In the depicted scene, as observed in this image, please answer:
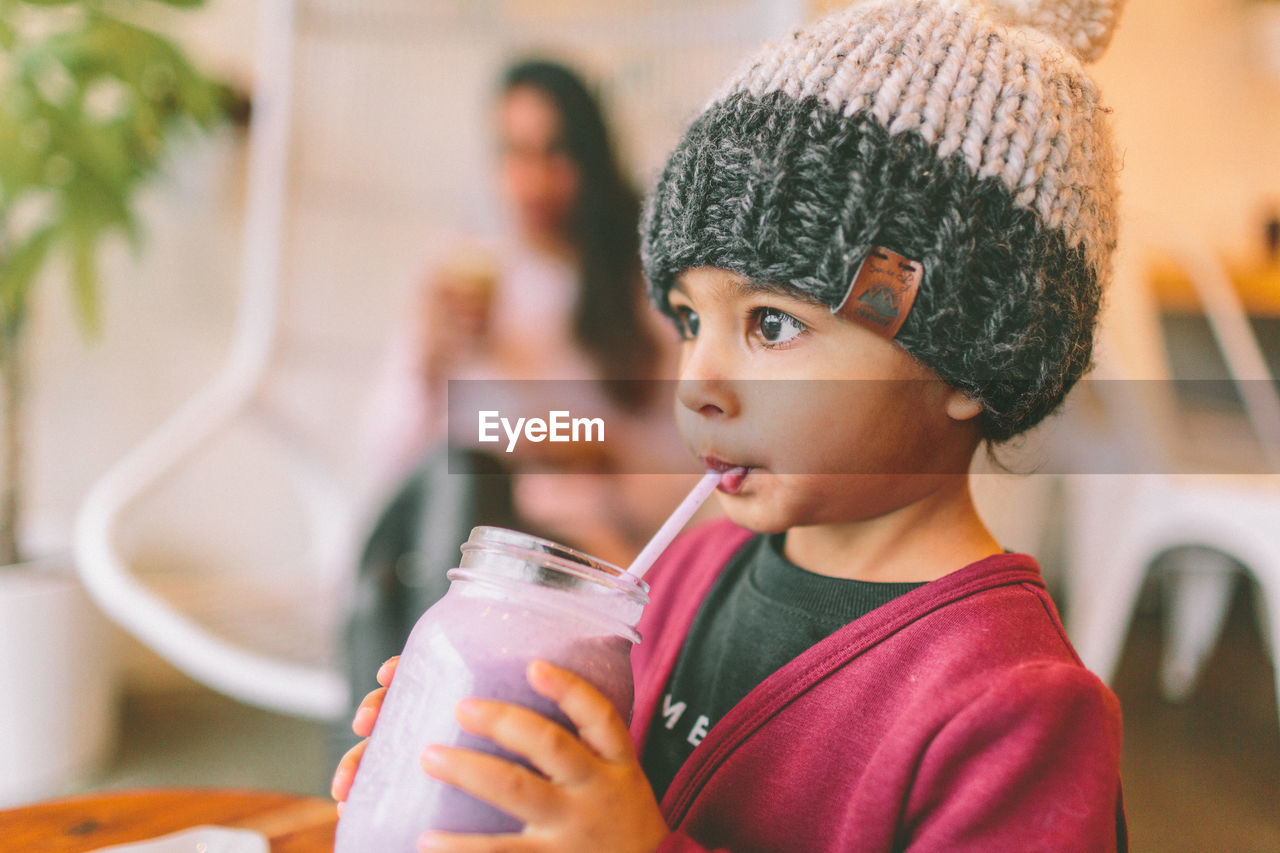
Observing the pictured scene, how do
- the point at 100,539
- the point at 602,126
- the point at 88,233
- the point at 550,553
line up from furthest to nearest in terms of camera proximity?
the point at 602,126 < the point at 88,233 < the point at 100,539 < the point at 550,553

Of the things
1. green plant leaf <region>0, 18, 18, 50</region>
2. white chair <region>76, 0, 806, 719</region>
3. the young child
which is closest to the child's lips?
the young child

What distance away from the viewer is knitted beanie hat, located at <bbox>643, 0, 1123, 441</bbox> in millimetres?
370

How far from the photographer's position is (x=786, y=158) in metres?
0.38

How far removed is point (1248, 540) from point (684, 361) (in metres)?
0.99

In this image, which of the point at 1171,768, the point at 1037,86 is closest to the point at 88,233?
the point at 1037,86

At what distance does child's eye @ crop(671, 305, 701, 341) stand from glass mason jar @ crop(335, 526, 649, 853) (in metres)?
0.16

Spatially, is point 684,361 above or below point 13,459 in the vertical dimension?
above

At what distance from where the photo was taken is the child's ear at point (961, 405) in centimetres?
41

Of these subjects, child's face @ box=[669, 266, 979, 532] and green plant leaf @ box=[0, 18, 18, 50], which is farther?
green plant leaf @ box=[0, 18, 18, 50]

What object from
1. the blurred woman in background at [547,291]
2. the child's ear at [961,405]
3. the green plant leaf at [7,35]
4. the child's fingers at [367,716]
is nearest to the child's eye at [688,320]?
the child's ear at [961,405]

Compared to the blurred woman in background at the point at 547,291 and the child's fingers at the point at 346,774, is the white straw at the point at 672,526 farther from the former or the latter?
the blurred woman in background at the point at 547,291

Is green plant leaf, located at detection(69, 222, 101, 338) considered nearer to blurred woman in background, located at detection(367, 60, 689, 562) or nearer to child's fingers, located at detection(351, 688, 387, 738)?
blurred woman in background, located at detection(367, 60, 689, 562)

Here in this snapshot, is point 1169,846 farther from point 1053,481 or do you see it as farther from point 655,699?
point 1053,481

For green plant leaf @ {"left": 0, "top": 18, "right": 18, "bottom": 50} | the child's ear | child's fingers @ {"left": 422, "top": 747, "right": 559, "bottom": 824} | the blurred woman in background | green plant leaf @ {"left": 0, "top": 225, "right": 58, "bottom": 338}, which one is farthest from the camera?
the blurred woman in background
